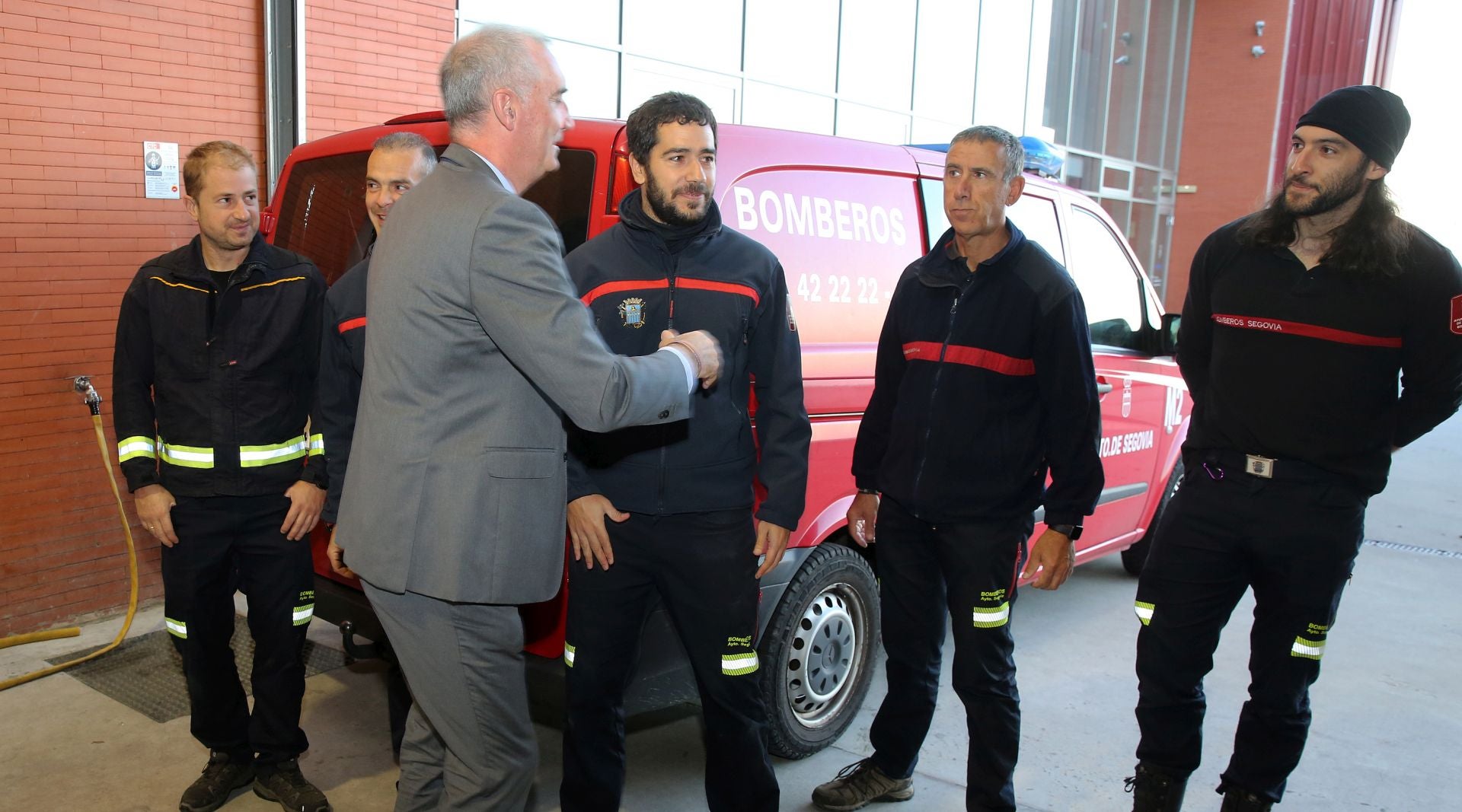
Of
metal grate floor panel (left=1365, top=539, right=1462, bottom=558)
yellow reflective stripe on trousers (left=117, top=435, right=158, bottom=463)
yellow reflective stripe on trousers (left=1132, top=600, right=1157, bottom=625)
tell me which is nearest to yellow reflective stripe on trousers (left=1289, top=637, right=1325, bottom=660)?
yellow reflective stripe on trousers (left=1132, top=600, right=1157, bottom=625)

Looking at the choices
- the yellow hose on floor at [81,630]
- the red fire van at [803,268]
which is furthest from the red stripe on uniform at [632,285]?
the yellow hose on floor at [81,630]

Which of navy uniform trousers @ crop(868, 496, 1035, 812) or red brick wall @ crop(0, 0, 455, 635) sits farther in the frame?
red brick wall @ crop(0, 0, 455, 635)

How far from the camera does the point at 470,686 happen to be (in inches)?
77.4

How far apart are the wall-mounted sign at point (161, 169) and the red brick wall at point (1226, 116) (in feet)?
57.3

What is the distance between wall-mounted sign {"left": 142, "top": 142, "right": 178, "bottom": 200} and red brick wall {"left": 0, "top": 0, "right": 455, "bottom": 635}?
4cm

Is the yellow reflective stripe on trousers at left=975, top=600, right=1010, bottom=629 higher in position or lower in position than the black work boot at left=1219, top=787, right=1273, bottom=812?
higher

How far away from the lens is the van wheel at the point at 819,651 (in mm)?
3133

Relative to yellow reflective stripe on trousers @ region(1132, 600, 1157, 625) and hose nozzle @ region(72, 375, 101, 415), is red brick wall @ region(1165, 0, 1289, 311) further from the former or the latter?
hose nozzle @ region(72, 375, 101, 415)

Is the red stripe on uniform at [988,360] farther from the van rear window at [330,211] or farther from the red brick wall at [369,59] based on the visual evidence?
the red brick wall at [369,59]

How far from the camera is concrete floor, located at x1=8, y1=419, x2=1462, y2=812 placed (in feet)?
10.5

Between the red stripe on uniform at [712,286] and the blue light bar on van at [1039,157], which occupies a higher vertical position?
the blue light bar on van at [1039,157]

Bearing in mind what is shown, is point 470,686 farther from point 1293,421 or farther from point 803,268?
point 1293,421

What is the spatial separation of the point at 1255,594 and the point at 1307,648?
0.17 meters

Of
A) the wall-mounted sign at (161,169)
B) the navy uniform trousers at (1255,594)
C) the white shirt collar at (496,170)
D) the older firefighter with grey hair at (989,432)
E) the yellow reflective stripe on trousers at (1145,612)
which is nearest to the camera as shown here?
the white shirt collar at (496,170)
